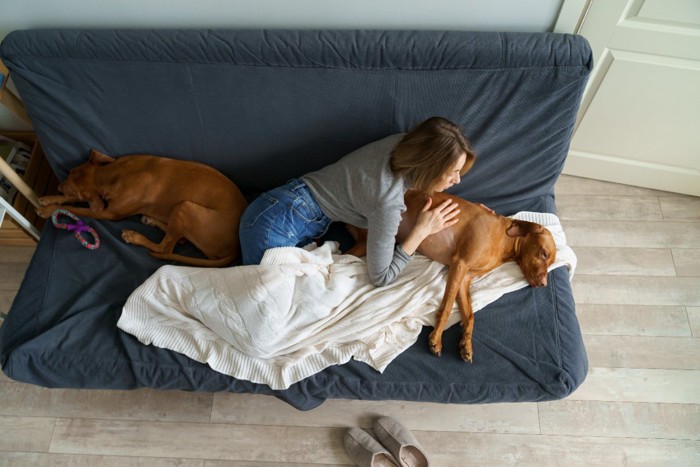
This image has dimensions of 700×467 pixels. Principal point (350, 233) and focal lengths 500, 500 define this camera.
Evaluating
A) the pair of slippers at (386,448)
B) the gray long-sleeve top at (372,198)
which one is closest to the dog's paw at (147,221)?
the gray long-sleeve top at (372,198)

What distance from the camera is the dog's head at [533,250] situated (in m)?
1.87

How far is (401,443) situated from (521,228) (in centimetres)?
96

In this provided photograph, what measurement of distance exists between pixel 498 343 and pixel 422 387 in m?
0.32

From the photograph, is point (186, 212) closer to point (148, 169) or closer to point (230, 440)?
point (148, 169)

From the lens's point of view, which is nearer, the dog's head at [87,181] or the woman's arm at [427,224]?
the woman's arm at [427,224]

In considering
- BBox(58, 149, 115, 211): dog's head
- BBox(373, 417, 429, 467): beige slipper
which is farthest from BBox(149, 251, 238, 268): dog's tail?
BBox(373, 417, 429, 467): beige slipper

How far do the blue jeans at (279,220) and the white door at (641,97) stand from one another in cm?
118

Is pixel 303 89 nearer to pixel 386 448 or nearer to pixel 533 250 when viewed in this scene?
pixel 533 250

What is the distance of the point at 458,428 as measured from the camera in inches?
82.2

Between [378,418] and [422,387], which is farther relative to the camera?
[378,418]

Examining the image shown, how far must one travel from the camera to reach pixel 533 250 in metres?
1.87

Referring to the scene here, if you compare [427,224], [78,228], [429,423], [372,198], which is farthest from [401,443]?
[78,228]

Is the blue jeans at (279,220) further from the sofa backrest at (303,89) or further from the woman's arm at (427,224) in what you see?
the woman's arm at (427,224)

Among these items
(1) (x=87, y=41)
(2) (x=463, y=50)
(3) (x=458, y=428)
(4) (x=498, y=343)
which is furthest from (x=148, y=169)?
(3) (x=458, y=428)
